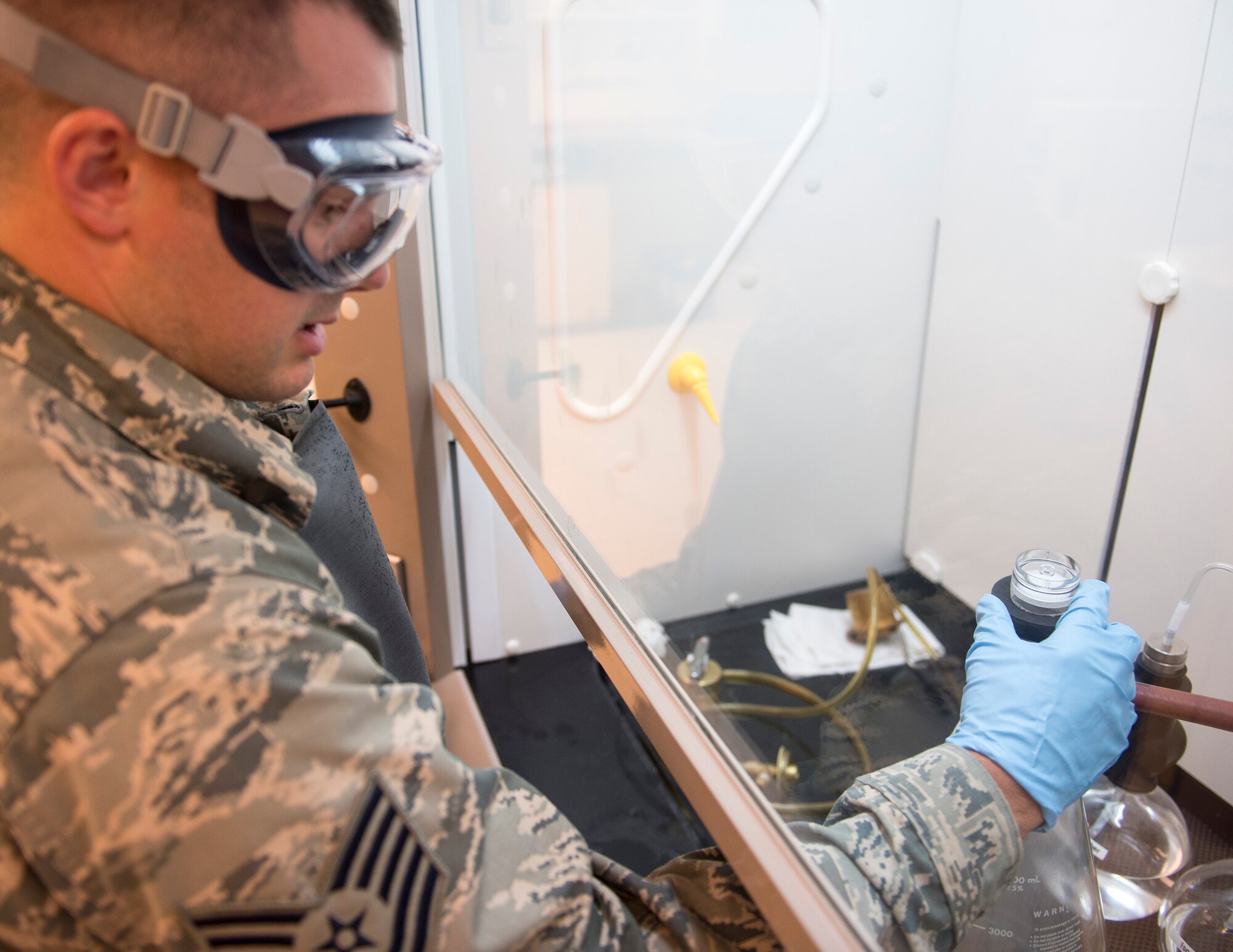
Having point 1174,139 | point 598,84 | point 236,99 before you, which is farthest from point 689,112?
point 236,99

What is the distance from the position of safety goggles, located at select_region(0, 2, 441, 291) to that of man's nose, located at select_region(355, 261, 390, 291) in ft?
0.05

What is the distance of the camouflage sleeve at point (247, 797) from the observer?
17.3 inches

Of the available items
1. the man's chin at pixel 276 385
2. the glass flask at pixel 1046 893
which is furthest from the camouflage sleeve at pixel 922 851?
the man's chin at pixel 276 385

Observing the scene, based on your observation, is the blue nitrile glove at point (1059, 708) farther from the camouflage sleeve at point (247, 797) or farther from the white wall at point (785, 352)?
the white wall at point (785, 352)

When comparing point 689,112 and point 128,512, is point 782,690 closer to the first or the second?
point 689,112

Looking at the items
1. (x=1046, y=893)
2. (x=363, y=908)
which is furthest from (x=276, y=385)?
(x=1046, y=893)

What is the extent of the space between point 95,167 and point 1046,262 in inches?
42.4

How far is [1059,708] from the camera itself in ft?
2.18

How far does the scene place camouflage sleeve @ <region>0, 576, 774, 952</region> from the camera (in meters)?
A: 0.44

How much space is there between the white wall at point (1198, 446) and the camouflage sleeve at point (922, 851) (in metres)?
0.31

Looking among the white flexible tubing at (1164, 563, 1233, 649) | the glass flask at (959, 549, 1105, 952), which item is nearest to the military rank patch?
the glass flask at (959, 549, 1105, 952)

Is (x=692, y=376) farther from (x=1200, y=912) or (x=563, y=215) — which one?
(x=1200, y=912)

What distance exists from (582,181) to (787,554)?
82 cm

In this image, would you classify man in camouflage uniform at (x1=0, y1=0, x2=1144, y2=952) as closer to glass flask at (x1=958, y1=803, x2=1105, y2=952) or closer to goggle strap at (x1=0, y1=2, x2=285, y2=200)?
goggle strap at (x1=0, y1=2, x2=285, y2=200)
